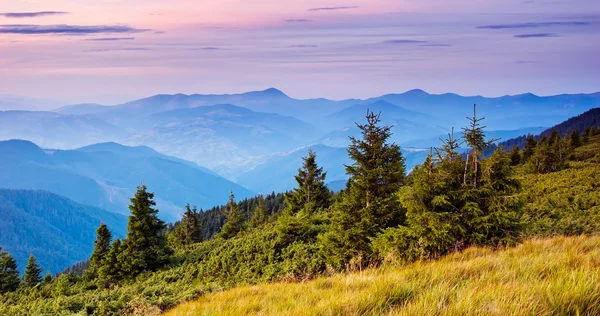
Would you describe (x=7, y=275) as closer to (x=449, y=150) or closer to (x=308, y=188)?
(x=308, y=188)

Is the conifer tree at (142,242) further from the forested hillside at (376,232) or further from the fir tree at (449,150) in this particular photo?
the fir tree at (449,150)

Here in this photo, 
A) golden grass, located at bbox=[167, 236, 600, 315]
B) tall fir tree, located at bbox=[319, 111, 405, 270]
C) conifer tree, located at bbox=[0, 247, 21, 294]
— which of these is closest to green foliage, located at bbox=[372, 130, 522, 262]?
tall fir tree, located at bbox=[319, 111, 405, 270]

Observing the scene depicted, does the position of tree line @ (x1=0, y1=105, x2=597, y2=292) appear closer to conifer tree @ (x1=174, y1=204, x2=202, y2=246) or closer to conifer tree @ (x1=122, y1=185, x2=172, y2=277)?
conifer tree @ (x1=122, y1=185, x2=172, y2=277)

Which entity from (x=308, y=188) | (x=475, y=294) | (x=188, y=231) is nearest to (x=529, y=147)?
(x=308, y=188)

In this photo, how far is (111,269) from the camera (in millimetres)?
27875

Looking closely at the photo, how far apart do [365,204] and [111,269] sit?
68.6ft

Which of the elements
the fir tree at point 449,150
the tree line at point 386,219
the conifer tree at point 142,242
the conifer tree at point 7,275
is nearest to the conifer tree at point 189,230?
the conifer tree at point 7,275

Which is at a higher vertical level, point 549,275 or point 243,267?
point 549,275

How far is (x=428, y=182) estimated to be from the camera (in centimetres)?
1324

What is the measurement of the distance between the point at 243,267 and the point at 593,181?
29.4 metres

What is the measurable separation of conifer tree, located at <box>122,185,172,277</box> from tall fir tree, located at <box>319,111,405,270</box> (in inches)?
631

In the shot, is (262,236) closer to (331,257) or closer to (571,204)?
(331,257)

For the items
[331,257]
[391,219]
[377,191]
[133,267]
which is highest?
[377,191]

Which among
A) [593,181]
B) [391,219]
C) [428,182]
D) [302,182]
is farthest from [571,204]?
[302,182]
